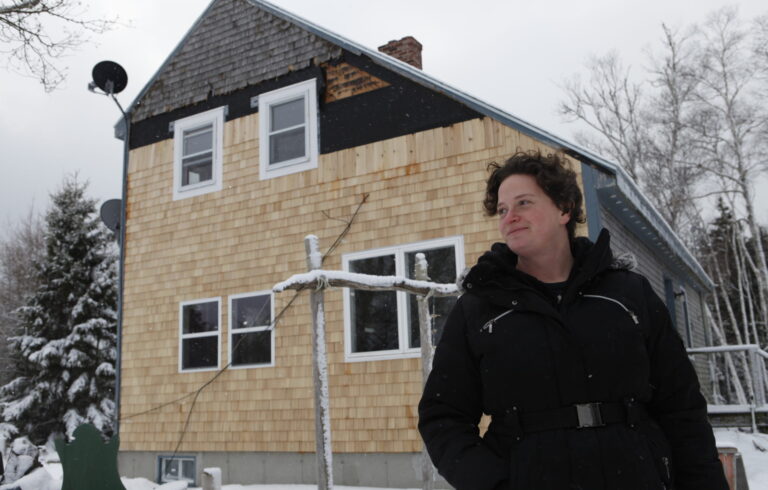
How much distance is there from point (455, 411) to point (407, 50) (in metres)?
9.86

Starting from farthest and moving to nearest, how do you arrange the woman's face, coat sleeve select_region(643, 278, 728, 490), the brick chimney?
1. the brick chimney
2. the woman's face
3. coat sleeve select_region(643, 278, 728, 490)

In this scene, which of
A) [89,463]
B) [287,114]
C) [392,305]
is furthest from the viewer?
[287,114]

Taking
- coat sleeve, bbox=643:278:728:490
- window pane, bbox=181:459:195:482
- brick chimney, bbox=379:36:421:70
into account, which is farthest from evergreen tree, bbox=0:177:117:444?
coat sleeve, bbox=643:278:728:490

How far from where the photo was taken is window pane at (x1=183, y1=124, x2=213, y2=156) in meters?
11.3

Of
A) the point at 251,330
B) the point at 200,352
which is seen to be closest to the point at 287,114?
the point at 251,330

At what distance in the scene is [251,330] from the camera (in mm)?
9922

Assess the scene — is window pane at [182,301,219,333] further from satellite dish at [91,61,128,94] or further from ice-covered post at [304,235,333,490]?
ice-covered post at [304,235,333,490]

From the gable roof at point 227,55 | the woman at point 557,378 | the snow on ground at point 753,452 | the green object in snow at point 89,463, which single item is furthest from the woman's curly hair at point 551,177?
the gable roof at point 227,55

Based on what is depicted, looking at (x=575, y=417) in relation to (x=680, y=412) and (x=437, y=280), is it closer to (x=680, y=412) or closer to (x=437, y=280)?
(x=680, y=412)

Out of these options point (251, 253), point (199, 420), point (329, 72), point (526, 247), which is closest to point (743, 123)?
point (329, 72)

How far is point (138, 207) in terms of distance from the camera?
1161cm

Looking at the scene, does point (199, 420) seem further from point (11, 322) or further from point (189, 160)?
point (11, 322)

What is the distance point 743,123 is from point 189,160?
18670 millimetres

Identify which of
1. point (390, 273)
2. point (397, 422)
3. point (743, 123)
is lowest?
point (397, 422)
